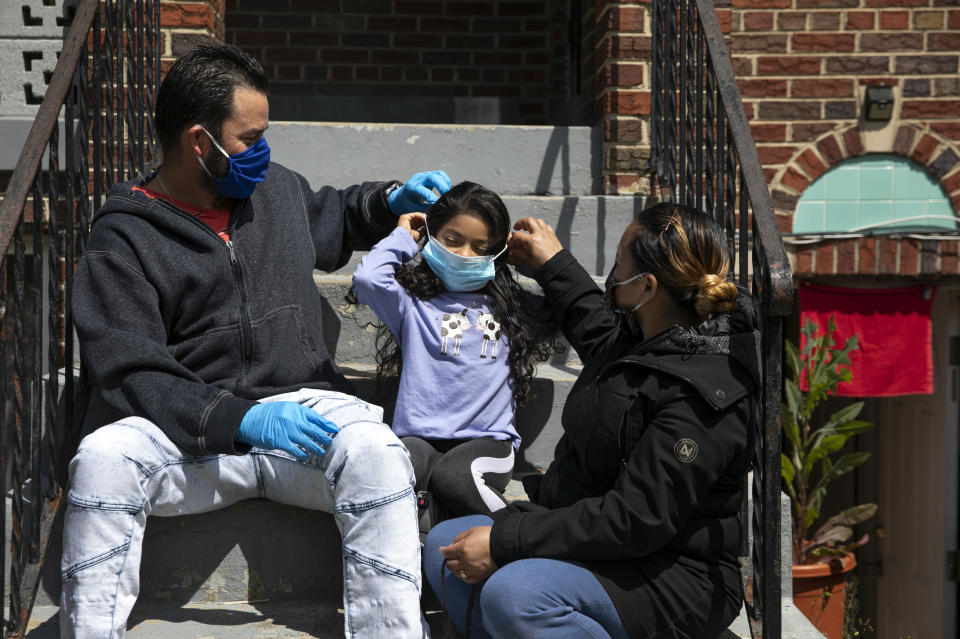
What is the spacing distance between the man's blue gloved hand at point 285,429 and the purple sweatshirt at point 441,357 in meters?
0.46

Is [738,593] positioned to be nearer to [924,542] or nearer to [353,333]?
[353,333]

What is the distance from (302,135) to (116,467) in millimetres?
1995

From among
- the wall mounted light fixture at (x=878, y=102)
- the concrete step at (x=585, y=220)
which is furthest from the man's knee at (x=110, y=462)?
the wall mounted light fixture at (x=878, y=102)

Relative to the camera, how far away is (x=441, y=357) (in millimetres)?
2656

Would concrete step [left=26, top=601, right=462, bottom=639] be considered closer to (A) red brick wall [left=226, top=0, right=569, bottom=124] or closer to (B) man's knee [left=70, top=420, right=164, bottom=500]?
(B) man's knee [left=70, top=420, right=164, bottom=500]

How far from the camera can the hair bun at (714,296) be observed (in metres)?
2.06

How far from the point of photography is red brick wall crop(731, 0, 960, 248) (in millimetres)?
4430

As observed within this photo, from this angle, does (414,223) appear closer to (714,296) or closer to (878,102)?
(714,296)

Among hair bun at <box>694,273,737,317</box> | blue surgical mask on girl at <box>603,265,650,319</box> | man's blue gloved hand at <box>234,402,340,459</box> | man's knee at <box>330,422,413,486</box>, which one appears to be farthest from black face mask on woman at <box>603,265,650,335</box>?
man's blue gloved hand at <box>234,402,340,459</box>

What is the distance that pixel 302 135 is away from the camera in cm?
375

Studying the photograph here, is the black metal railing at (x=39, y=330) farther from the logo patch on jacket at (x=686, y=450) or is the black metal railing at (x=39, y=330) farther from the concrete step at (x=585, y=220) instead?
the logo patch on jacket at (x=686, y=450)

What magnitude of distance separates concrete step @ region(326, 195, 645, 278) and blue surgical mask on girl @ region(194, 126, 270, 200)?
1126mm

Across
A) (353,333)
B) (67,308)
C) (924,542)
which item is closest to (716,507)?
(353,333)

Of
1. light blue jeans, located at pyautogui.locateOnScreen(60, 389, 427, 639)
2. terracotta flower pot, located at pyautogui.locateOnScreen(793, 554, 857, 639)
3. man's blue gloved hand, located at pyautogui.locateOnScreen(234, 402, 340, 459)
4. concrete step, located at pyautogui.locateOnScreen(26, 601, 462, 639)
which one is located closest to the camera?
light blue jeans, located at pyautogui.locateOnScreen(60, 389, 427, 639)
